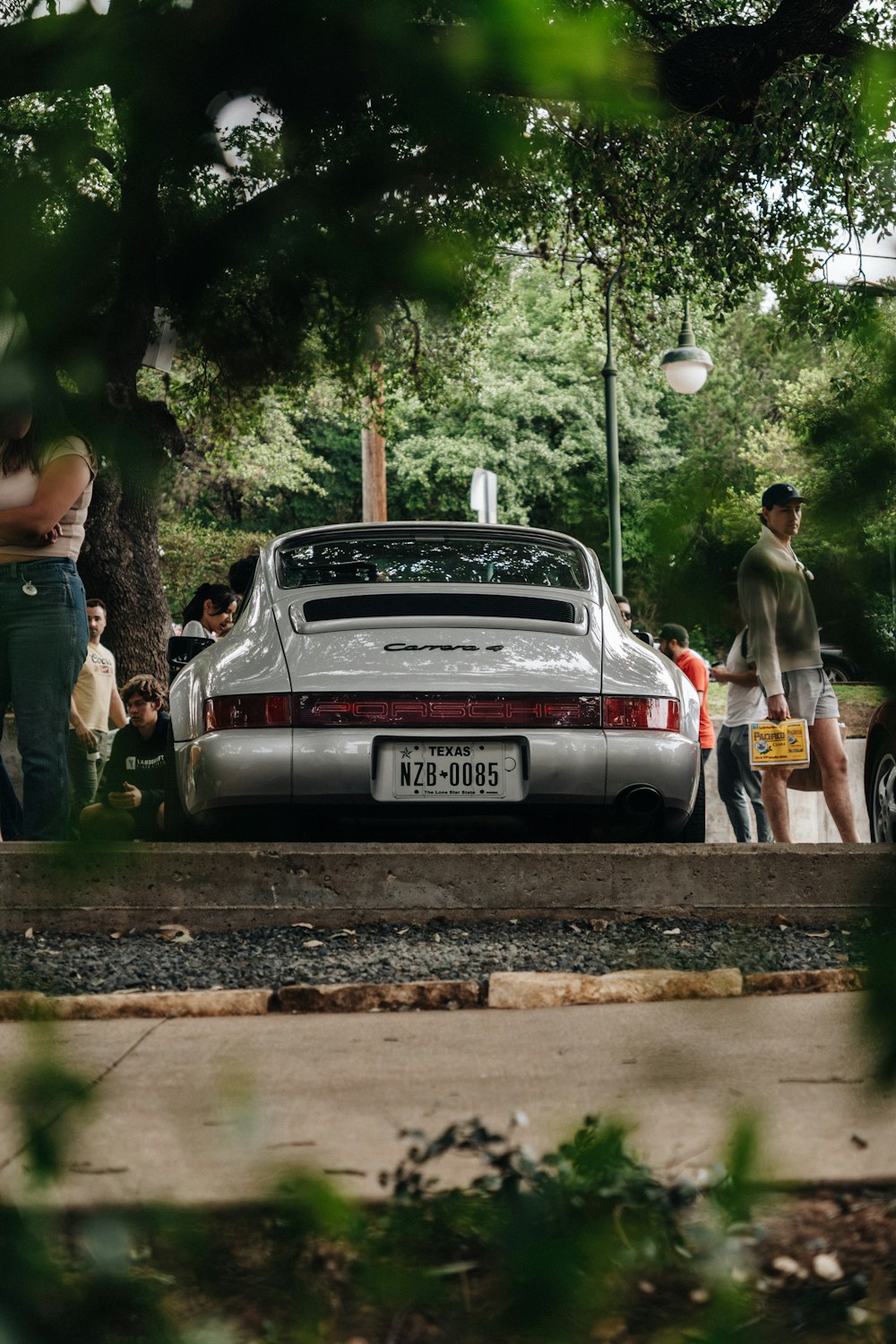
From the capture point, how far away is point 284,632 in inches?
178

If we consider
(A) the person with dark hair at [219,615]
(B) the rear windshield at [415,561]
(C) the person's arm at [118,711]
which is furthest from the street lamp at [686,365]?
(A) the person with dark hair at [219,615]

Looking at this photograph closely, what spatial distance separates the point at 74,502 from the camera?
97 centimetres

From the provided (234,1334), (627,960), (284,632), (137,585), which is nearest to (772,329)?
(137,585)

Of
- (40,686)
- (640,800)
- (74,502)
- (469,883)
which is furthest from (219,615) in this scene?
(74,502)

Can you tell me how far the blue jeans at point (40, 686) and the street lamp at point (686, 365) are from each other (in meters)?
0.92

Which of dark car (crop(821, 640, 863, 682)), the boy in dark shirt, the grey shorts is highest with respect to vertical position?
dark car (crop(821, 640, 863, 682))

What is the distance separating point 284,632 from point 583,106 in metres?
3.70

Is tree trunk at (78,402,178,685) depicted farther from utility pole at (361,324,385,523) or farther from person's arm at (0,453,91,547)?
utility pole at (361,324,385,523)

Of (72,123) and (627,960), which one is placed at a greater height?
(72,123)

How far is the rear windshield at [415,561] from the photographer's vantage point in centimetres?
317

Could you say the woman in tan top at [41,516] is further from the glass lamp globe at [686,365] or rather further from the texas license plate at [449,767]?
the texas license plate at [449,767]

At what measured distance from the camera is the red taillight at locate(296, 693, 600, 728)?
4.30m

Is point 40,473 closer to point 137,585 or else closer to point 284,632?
point 137,585

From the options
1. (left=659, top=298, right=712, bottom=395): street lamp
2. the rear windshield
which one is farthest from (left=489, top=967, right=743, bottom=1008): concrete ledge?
(left=659, top=298, right=712, bottom=395): street lamp
